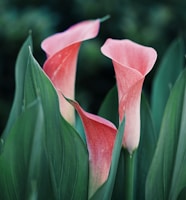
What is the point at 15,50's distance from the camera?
1.50 m

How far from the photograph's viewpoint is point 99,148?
0.57 meters

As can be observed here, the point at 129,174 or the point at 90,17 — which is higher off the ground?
the point at 129,174

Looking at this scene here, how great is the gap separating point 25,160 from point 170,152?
0.60 ft

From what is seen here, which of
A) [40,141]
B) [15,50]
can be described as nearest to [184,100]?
[40,141]

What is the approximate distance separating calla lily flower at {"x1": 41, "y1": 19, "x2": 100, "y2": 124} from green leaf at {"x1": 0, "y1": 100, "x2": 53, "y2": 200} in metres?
0.10

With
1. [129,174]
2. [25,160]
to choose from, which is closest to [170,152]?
[129,174]

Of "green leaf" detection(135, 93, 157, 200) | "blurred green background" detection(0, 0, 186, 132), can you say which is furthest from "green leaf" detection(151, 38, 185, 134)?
"blurred green background" detection(0, 0, 186, 132)

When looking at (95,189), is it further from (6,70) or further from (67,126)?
(6,70)

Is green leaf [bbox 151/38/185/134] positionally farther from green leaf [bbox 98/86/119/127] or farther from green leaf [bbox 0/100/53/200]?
green leaf [bbox 0/100/53/200]

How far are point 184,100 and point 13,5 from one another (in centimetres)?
108

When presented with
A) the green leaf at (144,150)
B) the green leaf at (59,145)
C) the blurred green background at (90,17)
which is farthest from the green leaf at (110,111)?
the blurred green background at (90,17)

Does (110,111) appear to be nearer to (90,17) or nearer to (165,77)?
(165,77)

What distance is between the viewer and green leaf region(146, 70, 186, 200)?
0.61 m

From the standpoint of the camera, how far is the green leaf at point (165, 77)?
2.55 feet
